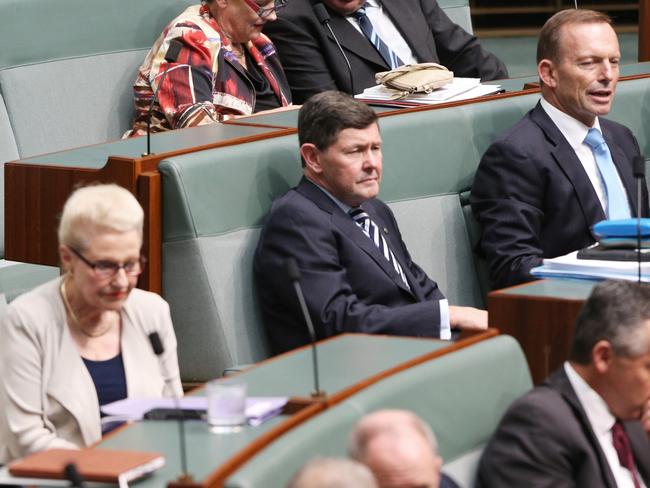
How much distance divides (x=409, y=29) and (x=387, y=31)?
71mm

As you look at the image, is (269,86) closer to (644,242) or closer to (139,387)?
(644,242)

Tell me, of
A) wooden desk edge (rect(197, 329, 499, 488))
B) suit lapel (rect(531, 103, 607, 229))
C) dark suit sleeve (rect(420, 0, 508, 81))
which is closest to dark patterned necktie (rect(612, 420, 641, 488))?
wooden desk edge (rect(197, 329, 499, 488))


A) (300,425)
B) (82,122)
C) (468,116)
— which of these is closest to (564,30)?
(468,116)

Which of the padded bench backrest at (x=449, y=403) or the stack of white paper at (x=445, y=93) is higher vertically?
the stack of white paper at (x=445, y=93)

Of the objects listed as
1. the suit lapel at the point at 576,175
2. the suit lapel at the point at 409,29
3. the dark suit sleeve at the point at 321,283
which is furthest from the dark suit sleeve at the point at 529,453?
the suit lapel at the point at 409,29

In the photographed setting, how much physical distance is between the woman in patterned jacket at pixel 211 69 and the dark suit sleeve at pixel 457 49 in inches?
24.3

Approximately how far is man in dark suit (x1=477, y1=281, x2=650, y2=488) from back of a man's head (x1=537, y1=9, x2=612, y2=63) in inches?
50.1

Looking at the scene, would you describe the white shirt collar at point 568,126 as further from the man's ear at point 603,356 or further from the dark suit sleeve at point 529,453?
the dark suit sleeve at point 529,453

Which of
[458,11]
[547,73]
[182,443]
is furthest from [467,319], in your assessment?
[458,11]

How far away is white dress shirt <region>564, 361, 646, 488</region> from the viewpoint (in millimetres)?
2102

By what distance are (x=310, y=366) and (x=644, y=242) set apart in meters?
0.96

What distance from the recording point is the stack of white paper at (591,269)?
8.61 ft

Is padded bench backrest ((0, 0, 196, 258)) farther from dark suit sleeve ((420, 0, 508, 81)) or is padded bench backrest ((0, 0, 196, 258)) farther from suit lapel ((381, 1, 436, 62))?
dark suit sleeve ((420, 0, 508, 81))

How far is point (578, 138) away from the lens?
3285mm
